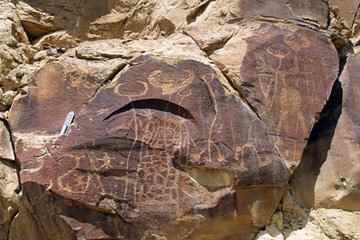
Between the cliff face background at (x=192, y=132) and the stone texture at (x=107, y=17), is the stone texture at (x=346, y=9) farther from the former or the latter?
the stone texture at (x=107, y=17)

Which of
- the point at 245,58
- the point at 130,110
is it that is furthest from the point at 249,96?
the point at 130,110

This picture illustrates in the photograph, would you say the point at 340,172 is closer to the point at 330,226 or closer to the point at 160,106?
the point at 330,226

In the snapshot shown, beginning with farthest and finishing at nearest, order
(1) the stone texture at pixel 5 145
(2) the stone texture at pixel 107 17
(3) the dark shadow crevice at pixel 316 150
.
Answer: (2) the stone texture at pixel 107 17 → (3) the dark shadow crevice at pixel 316 150 → (1) the stone texture at pixel 5 145

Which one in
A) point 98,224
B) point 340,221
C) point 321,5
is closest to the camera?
point 98,224

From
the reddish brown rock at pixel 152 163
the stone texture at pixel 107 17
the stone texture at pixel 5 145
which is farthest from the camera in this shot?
the stone texture at pixel 107 17

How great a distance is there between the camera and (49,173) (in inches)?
98.1

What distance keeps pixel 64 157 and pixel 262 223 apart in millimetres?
713

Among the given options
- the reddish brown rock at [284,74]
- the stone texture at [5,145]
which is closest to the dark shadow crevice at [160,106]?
the reddish brown rock at [284,74]

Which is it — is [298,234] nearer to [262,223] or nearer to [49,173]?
[262,223]

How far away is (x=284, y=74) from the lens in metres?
2.76

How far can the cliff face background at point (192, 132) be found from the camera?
8.19 ft

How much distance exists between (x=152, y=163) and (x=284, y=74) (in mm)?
617

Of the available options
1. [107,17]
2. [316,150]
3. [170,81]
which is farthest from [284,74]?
[107,17]

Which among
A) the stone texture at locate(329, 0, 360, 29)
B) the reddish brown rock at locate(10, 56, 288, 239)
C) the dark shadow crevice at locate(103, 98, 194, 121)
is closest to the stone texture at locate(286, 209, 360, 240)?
the reddish brown rock at locate(10, 56, 288, 239)
